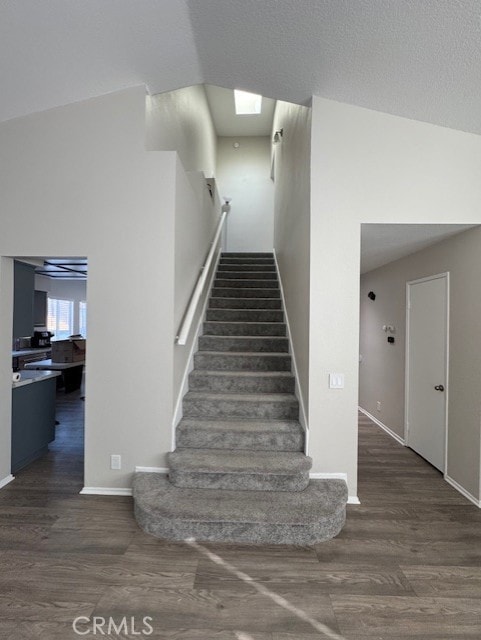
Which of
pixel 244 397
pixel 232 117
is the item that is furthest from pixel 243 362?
pixel 232 117

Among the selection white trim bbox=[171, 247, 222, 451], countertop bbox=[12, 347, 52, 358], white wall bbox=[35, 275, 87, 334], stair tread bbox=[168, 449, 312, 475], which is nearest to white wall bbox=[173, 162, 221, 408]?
white trim bbox=[171, 247, 222, 451]

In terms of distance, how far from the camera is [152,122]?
3.09 m

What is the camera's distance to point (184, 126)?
435 cm

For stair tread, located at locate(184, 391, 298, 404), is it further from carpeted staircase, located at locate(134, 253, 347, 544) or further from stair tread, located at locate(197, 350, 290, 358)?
stair tread, located at locate(197, 350, 290, 358)

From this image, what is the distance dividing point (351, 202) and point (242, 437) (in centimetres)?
228

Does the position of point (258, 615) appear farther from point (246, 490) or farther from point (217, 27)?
point (217, 27)

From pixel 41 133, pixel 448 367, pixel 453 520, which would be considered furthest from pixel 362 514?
pixel 41 133

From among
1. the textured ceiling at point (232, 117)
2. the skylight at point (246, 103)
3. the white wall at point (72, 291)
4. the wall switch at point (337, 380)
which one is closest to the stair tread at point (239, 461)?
the wall switch at point (337, 380)

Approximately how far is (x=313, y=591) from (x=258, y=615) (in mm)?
360

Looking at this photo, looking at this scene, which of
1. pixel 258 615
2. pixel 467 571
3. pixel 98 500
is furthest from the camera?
pixel 98 500

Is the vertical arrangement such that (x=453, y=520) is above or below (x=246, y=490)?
below

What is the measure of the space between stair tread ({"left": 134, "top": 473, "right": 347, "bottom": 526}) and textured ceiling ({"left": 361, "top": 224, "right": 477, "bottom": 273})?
89.2 inches

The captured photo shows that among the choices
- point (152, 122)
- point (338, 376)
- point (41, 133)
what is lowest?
point (338, 376)

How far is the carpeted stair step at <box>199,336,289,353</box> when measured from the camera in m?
3.96
